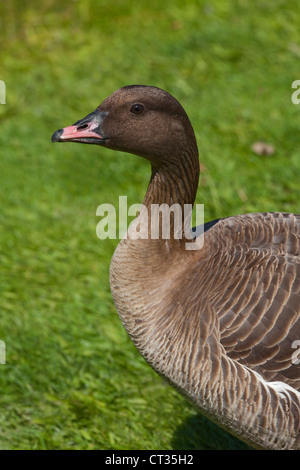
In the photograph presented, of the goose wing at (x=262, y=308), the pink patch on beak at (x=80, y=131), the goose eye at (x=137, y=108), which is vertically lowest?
the goose wing at (x=262, y=308)

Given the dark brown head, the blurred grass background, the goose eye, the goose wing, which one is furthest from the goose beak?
the blurred grass background

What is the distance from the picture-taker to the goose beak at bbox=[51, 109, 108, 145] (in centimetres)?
331

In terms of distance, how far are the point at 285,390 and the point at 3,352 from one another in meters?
2.26

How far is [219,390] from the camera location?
3.31m

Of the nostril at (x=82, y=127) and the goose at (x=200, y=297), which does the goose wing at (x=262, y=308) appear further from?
the nostril at (x=82, y=127)

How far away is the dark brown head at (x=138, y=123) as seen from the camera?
336cm

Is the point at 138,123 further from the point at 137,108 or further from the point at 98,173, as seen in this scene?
the point at 98,173

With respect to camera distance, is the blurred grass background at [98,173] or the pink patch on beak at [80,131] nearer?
the pink patch on beak at [80,131]

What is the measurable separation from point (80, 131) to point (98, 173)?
11.0ft

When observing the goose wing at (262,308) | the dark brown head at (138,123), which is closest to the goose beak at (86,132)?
the dark brown head at (138,123)

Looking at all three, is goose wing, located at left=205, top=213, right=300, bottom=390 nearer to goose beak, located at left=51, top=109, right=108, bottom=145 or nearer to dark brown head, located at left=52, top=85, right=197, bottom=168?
dark brown head, located at left=52, top=85, right=197, bottom=168

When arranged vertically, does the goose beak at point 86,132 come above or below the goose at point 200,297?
above
